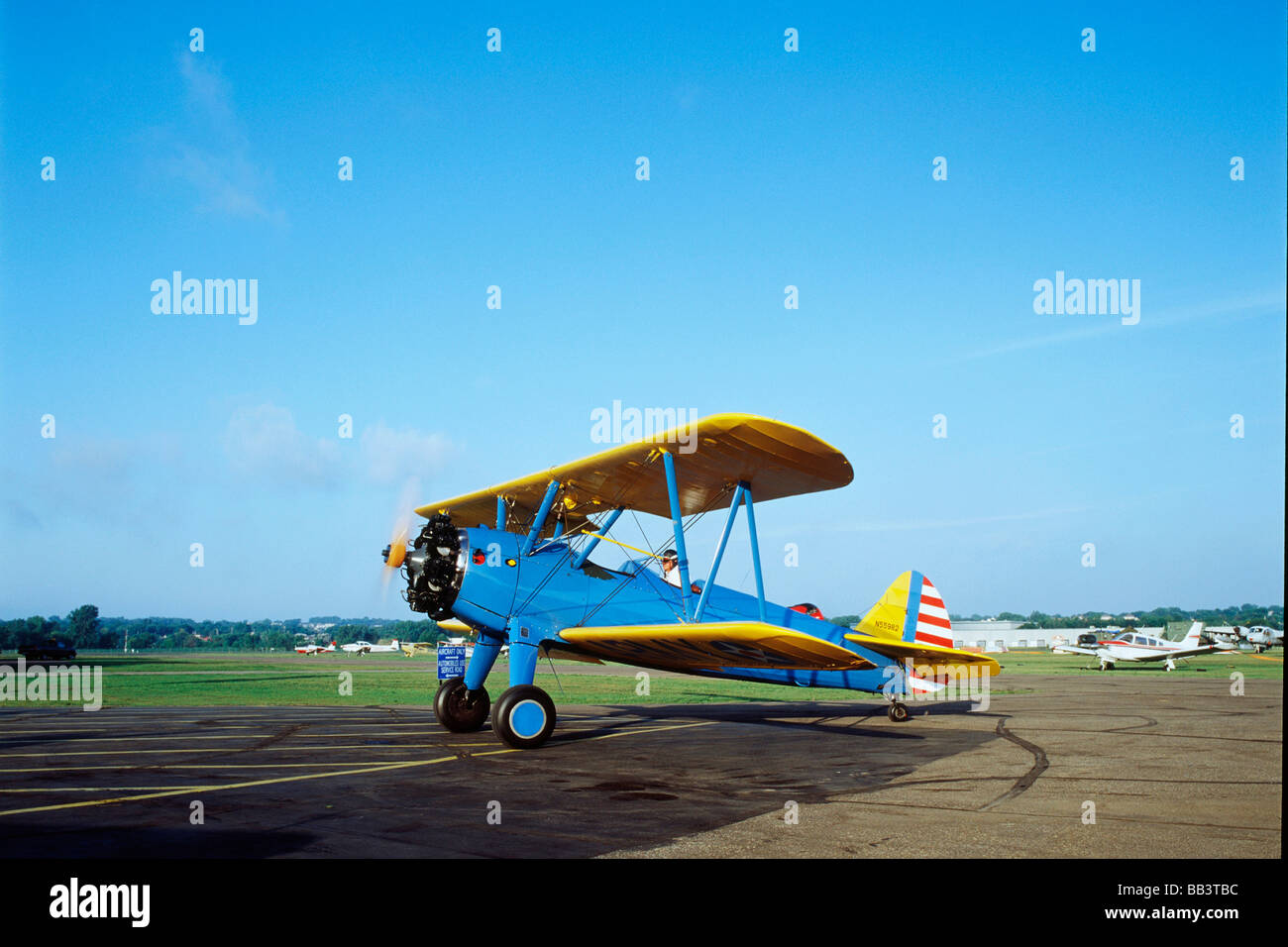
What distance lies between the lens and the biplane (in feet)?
36.2

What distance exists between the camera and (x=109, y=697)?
2081cm

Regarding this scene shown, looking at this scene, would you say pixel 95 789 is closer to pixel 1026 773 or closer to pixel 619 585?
pixel 619 585

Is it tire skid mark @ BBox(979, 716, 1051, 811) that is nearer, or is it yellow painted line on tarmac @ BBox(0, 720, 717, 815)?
yellow painted line on tarmac @ BBox(0, 720, 717, 815)

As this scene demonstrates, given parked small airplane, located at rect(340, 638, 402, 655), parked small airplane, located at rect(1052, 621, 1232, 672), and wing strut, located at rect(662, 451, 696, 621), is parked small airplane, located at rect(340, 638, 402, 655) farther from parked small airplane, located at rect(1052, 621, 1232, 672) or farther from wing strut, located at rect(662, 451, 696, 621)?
wing strut, located at rect(662, 451, 696, 621)

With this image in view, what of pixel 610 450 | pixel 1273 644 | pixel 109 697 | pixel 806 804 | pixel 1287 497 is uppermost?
pixel 610 450

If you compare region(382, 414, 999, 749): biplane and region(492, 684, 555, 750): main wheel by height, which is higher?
region(382, 414, 999, 749): biplane

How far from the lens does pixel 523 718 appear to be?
437 inches

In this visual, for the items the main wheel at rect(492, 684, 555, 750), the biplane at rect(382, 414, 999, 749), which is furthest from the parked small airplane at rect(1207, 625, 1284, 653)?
the main wheel at rect(492, 684, 555, 750)

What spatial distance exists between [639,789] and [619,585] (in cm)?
495

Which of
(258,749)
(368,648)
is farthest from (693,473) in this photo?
(368,648)

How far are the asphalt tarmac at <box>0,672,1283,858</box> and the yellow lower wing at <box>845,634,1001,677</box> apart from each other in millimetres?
1097
